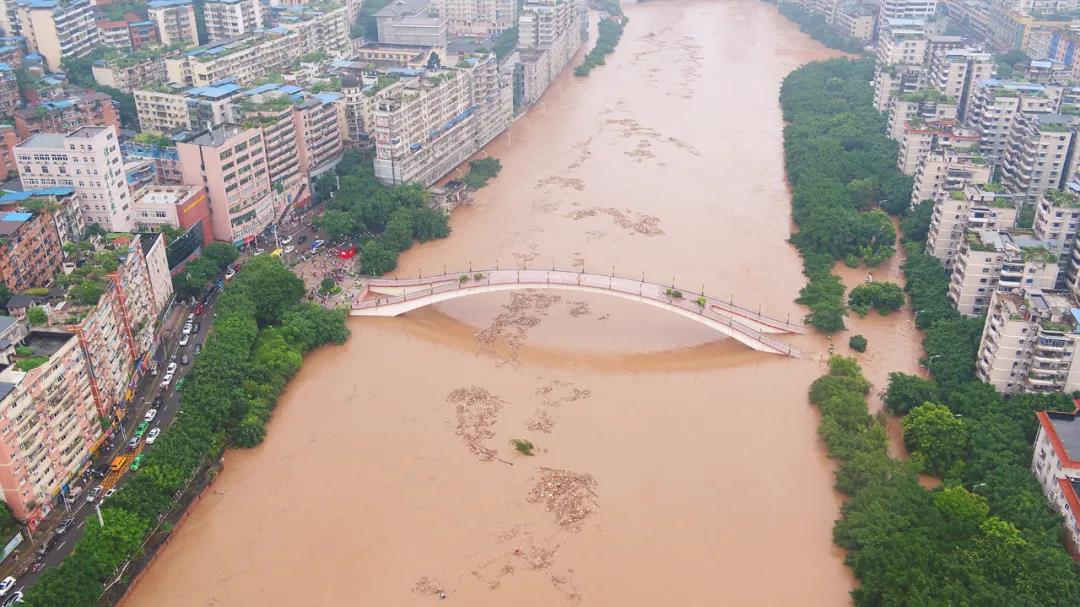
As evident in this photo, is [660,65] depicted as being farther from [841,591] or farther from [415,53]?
[841,591]

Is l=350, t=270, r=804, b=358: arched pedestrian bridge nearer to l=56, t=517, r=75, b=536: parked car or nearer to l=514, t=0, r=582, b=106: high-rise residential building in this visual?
l=56, t=517, r=75, b=536: parked car

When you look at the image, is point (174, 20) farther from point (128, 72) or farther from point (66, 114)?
point (66, 114)

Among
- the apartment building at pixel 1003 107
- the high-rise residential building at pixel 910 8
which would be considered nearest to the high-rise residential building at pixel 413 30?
the apartment building at pixel 1003 107

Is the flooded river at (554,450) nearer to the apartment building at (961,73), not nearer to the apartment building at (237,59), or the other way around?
the apartment building at (961,73)

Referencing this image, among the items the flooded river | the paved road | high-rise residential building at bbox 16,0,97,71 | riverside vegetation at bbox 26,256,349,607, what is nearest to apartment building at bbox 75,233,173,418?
the paved road

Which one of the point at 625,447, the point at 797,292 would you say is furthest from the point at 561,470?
the point at 797,292

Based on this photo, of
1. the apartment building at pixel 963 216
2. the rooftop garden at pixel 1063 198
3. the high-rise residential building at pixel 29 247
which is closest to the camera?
the high-rise residential building at pixel 29 247

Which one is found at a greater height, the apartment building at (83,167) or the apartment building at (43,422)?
the apartment building at (83,167)

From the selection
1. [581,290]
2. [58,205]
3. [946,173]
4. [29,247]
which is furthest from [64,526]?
[946,173]
